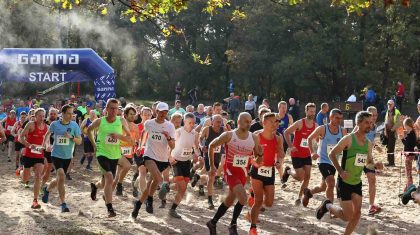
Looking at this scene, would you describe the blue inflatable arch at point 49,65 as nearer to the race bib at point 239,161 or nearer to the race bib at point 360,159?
the race bib at point 239,161

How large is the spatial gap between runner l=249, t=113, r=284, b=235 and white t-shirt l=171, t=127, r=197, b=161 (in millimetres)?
1824

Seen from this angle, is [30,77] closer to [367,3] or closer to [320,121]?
[320,121]

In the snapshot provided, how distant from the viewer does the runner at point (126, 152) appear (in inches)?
416

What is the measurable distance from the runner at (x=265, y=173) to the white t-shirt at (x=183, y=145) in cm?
182

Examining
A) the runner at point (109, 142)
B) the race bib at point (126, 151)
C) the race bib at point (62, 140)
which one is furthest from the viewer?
the race bib at point (126, 151)

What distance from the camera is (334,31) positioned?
33.4 m

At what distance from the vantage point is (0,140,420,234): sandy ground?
894cm

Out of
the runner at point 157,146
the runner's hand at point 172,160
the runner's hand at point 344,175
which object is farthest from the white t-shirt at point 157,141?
the runner's hand at point 344,175

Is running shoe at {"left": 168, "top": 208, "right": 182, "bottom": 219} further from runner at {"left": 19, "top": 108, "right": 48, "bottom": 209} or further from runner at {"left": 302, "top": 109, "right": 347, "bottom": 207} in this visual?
runner at {"left": 19, "top": 108, "right": 48, "bottom": 209}

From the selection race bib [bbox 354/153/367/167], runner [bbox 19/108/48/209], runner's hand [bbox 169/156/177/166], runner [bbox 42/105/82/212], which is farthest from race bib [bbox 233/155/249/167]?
runner [bbox 19/108/48/209]

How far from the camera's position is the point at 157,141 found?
9.59 meters

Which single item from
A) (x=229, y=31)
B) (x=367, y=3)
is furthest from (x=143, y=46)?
(x=367, y=3)

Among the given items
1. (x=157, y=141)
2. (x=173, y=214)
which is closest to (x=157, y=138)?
(x=157, y=141)

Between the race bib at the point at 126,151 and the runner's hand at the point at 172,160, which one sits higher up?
the race bib at the point at 126,151
